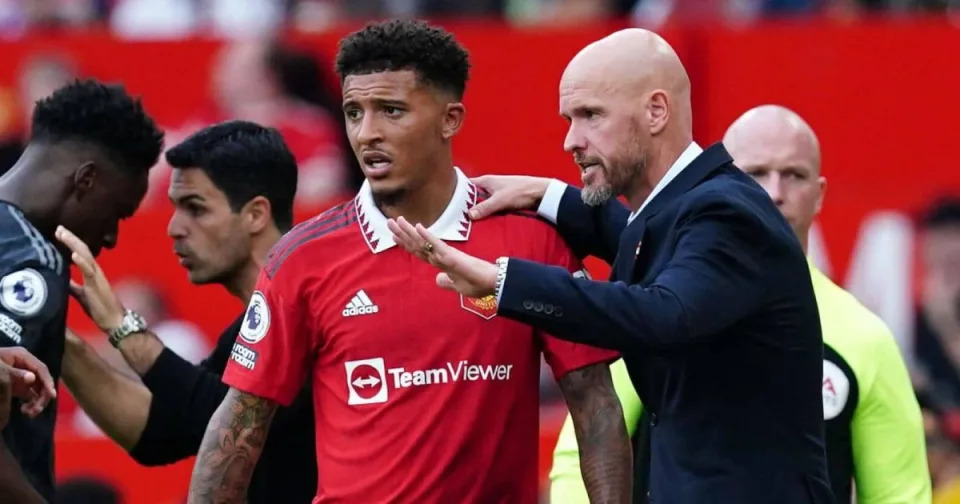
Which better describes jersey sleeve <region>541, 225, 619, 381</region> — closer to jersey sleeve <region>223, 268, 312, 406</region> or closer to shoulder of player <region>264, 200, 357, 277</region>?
shoulder of player <region>264, 200, 357, 277</region>

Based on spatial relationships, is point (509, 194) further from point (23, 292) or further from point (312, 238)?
Answer: point (23, 292)

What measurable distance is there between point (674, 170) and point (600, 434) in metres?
0.76

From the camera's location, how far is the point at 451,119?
17.7 ft

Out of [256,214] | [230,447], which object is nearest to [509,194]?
[230,447]

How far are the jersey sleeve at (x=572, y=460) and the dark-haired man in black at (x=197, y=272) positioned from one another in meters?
0.94

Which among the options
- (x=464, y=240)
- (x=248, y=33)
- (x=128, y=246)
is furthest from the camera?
(x=248, y=33)

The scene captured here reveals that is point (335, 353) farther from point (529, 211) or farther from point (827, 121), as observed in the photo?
point (827, 121)

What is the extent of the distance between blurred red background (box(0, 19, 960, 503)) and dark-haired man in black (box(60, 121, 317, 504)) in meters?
3.69

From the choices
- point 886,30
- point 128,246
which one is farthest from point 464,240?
point 886,30

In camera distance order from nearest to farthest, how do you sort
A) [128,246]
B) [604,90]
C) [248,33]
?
[604,90]
[128,246]
[248,33]

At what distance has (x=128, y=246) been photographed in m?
10.0

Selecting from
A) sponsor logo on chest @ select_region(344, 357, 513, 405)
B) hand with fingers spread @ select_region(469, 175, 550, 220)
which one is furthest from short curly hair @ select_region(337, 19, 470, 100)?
sponsor logo on chest @ select_region(344, 357, 513, 405)

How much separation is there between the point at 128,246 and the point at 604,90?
5410 mm

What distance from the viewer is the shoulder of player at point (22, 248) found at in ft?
18.4
